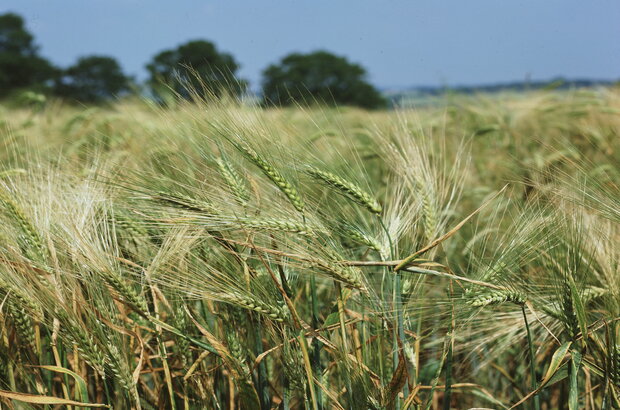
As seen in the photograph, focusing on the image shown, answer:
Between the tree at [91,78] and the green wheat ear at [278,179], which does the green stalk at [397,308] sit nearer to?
the green wheat ear at [278,179]

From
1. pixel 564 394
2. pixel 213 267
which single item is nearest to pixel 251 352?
pixel 213 267

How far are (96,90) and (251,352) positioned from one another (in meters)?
35.8

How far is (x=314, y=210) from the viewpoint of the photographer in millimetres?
1291

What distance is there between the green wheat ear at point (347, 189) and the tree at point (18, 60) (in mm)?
32158

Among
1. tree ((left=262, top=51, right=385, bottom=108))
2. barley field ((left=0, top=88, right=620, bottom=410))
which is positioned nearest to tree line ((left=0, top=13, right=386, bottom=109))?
tree ((left=262, top=51, right=385, bottom=108))

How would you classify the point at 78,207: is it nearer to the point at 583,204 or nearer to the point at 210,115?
the point at 210,115

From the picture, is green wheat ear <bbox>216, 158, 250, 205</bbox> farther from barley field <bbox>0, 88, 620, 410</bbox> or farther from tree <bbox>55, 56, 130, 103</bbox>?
tree <bbox>55, 56, 130, 103</bbox>

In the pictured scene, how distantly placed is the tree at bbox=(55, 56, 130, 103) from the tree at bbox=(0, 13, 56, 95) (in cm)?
95

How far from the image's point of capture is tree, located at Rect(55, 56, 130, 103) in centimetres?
3331

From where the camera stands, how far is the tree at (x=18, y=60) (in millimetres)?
31916

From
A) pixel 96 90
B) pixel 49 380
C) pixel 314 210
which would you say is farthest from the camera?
pixel 96 90

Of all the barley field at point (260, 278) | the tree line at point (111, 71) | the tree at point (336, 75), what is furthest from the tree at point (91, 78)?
the barley field at point (260, 278)

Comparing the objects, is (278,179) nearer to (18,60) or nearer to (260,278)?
(260,278)

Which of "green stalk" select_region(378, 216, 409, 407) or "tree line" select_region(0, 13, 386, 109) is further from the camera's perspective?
Answer: "tree line" select_region(0, 13, 386, 109)
